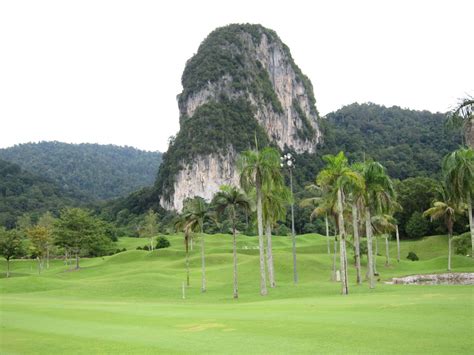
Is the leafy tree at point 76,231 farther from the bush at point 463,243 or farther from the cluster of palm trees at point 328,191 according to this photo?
the bush at point 463,243

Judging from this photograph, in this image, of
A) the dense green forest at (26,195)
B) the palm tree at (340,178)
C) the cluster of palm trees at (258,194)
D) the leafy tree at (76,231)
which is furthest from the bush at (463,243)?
the dense green forest at (26,195)

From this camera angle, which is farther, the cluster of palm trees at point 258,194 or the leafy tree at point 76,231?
the leafy tree at point 76,231

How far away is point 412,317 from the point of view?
16375 mm

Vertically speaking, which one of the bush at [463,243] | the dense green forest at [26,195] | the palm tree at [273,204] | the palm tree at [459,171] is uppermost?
the dense green forest at [26,195]

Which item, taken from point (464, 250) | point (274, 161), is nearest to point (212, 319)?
point (274, 161)

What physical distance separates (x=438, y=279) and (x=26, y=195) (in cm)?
15288

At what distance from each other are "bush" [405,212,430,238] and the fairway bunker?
136 ft

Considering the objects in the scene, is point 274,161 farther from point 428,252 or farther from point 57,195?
point 57,195

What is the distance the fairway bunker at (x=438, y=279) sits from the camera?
4359cm

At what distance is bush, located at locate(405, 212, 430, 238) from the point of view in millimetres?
86000

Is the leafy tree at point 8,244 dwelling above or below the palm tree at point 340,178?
below

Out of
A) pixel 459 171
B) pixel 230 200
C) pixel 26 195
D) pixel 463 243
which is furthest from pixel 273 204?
pixel 26 195

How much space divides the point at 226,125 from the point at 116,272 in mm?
126379

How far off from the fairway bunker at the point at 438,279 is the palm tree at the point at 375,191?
7.25 metres
